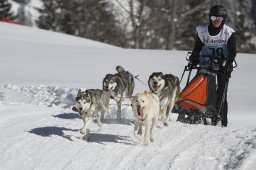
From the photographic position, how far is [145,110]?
6.38m

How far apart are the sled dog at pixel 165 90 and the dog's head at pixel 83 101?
119 cm

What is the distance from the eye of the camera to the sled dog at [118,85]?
848 centimetres

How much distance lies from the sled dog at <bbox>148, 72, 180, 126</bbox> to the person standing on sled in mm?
489

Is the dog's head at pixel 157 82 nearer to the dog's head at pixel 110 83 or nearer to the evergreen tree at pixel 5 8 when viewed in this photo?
the dog's head at pixel 110 83

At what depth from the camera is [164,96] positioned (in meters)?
7.80

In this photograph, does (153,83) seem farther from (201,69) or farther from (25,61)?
(25,61)

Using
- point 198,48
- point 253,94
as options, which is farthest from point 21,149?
point 253,94

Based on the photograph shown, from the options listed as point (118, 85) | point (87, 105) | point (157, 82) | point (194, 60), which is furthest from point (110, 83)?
point (87, 105)

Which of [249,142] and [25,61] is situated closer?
[249,142]

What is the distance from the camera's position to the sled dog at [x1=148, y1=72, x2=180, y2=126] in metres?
7.74

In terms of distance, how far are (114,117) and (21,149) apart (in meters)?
2.69

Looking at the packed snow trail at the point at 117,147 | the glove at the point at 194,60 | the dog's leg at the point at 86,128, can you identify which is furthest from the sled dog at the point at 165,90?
the dog's leg at the point at 86,128

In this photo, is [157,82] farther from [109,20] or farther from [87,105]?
[109,20]

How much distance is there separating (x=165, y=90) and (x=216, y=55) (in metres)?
0.96
